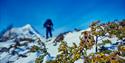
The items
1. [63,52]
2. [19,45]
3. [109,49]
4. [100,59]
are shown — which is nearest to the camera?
[100,59]

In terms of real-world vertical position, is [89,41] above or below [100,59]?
above

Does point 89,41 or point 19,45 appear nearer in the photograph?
point 89,41

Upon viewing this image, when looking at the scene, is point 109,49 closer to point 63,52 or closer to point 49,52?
point 63,52

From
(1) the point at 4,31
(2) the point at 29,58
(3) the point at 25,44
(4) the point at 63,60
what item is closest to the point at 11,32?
(1) the point at 4,31

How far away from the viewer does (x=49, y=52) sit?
93.6 ft

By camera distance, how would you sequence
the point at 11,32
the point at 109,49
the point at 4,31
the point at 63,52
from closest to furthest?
the point at 109,49
the point at 63,52
the point at 11,32
the point at 4,31

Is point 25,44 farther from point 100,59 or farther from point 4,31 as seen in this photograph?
point 4,31

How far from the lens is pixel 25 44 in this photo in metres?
35.3

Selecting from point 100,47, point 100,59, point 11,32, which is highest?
point 11,32

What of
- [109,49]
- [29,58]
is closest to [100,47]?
[109,49]

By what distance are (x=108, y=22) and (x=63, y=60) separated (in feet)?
28.2

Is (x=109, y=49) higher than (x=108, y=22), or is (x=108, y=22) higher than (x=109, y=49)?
(x=108, y=22)

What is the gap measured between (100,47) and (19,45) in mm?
14003

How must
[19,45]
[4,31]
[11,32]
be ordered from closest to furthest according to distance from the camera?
[19,45]
[11,32]
[4,31]
